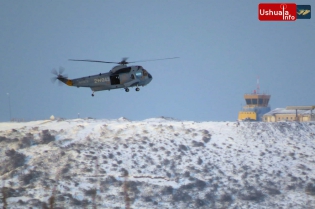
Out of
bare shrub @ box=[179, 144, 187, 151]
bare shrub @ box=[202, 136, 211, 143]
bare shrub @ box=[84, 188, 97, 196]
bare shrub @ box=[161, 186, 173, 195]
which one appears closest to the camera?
bare shrub @ box=[84, 188, 97, 196]

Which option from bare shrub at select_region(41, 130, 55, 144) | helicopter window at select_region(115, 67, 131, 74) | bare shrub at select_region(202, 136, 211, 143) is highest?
helicopter window at select_region(115, 67, 131, 74)

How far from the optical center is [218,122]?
2844 inches

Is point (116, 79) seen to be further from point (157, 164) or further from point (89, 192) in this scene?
point (89, 192)

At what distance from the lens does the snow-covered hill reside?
5553 centimetres

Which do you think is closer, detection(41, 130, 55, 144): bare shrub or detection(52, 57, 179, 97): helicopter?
detection(52, 57, 179, 97): helicopter

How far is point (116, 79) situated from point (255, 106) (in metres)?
96.6

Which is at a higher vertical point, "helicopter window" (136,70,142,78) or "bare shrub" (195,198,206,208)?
"helicopter window" (136,70,142,78)

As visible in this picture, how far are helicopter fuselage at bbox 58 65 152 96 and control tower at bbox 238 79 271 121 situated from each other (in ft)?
294

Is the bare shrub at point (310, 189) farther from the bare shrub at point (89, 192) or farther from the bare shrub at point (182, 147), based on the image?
the bare shrub at point (89, 192)

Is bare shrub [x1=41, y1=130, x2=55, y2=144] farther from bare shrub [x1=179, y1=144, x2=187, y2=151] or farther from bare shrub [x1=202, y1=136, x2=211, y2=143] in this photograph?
bare shrub [x1=202, y1=136, x2=211, y2=143]

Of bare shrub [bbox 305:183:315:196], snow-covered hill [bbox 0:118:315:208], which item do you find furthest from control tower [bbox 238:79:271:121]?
bare shrub [bbox 305:183:315:196]

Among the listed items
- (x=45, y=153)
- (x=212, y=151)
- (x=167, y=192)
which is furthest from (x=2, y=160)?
(x=212, y=151)

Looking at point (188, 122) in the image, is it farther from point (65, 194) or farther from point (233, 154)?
point (65, 194)

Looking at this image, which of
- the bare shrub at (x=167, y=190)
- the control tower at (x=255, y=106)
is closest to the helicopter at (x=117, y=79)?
the bare shrub at (x=167, y=190)
